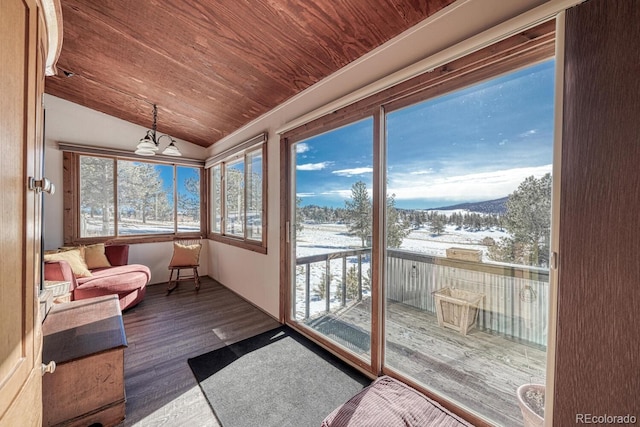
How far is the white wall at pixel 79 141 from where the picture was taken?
3.72 meters

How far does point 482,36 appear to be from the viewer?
1.34 meters

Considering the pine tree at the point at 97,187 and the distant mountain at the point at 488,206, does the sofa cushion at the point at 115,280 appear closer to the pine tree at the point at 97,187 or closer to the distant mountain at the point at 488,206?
the pine tree at the point at 97,187

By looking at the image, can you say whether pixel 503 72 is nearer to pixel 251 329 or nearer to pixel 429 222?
pixel 429 222

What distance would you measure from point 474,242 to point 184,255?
428 centimetres

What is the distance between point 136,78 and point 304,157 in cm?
214

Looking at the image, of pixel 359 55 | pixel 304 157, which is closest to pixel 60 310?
pixel 304 157

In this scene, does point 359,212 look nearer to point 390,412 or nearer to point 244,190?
point 390,412

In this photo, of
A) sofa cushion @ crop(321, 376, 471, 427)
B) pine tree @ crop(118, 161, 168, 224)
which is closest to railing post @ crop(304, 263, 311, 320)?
sofa cushion @ crop(321, 376, 471, 427)

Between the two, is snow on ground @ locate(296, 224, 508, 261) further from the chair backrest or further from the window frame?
the chair backrest

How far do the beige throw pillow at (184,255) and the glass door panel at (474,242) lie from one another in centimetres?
359

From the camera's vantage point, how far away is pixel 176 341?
2596 mm

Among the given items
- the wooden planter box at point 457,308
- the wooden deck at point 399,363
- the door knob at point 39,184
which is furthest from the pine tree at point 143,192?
the wooden planter box at point 457,308

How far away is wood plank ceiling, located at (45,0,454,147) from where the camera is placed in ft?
5.45

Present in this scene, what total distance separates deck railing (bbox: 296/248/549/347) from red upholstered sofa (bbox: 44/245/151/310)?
2.89m
